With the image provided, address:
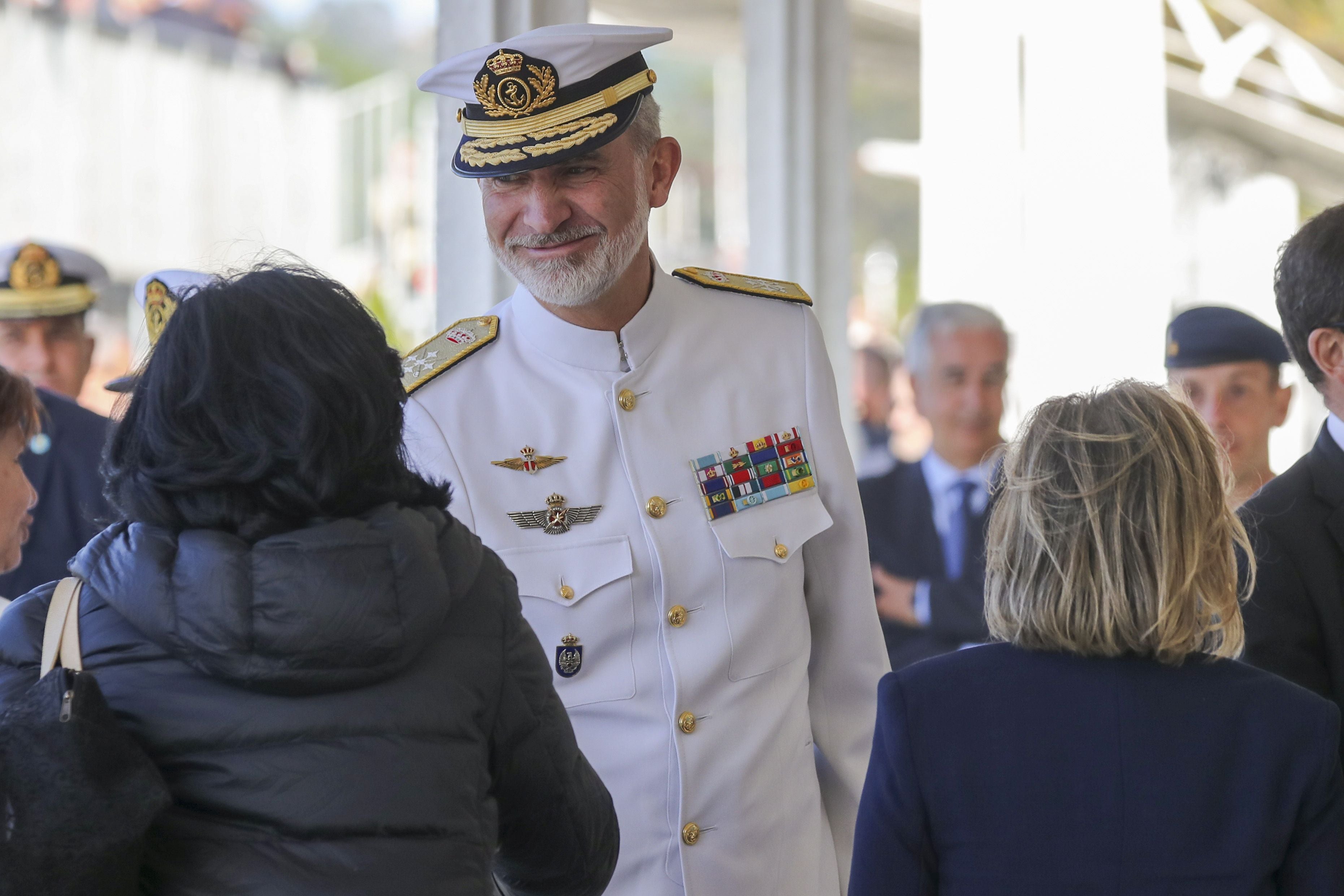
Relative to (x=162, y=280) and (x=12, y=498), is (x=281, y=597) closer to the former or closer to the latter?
(x=12, y=498)

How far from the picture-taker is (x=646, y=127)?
224 centimetres

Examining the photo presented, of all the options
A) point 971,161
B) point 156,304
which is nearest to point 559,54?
point 156,304

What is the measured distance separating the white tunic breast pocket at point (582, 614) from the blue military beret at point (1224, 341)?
6.60ft

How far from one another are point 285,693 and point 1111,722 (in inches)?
32.0

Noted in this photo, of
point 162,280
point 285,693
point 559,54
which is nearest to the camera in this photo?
point 285,693

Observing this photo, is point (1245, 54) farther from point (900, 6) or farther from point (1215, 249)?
point (900, 6)

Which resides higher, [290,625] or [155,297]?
[155,297]

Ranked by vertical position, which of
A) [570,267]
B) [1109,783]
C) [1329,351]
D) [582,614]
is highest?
[570,267]

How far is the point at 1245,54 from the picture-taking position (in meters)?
8.31

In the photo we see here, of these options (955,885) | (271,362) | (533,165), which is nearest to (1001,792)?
(955,885)

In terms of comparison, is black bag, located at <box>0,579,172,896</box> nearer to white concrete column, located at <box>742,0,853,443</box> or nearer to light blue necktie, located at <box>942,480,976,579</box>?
light blue necktie, located at <box>942,480,976,579</box>

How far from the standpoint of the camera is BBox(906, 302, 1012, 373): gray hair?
442cm

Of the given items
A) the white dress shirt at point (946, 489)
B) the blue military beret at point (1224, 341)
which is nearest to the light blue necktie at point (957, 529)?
the white dress shirt at point (946, 489)

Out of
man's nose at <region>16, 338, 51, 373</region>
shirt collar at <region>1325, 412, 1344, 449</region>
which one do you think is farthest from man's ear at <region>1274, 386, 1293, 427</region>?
man's nose at <region>16, 338, 51, 373</region>
